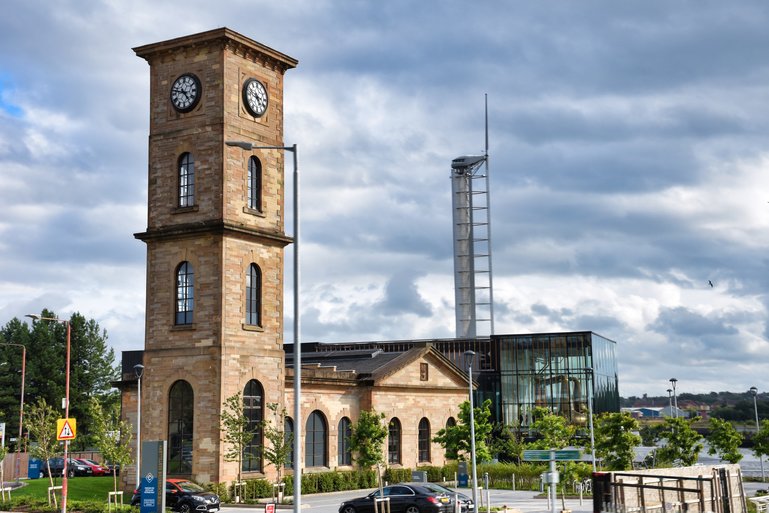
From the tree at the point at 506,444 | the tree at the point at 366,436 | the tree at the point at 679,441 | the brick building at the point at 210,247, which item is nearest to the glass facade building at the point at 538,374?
the tree at the point at 506,444

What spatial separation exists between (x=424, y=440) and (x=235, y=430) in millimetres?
23927

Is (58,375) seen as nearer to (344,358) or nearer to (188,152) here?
(344,358)

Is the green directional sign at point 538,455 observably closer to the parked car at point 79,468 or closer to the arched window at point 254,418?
the arched window at point 254,418

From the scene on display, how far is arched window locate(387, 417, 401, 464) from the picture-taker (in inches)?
2474

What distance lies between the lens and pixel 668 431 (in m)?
51.6

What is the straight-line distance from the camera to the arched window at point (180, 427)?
154ft

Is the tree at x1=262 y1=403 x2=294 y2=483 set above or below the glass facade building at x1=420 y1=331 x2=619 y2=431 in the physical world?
below

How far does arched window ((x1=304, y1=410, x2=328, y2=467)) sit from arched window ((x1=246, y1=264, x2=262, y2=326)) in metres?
9.40

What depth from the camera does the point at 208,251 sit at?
47.7 metres

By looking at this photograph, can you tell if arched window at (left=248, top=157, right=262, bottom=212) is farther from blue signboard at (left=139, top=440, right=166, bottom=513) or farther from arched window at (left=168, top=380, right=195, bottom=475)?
blue signboard at (left=139, top=440, right=166, bottom=513)

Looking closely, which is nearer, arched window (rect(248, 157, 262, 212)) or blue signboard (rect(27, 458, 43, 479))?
arched window (rect(248, 157, 262, 212))

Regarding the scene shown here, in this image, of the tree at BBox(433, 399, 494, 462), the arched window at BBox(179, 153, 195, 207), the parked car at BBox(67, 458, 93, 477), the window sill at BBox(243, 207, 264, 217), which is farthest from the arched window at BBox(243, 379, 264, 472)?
the parked car at BBox(67, 458, 93, 477)

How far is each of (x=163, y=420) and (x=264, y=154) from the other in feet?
48.4

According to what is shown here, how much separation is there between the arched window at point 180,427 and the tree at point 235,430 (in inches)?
83.2
